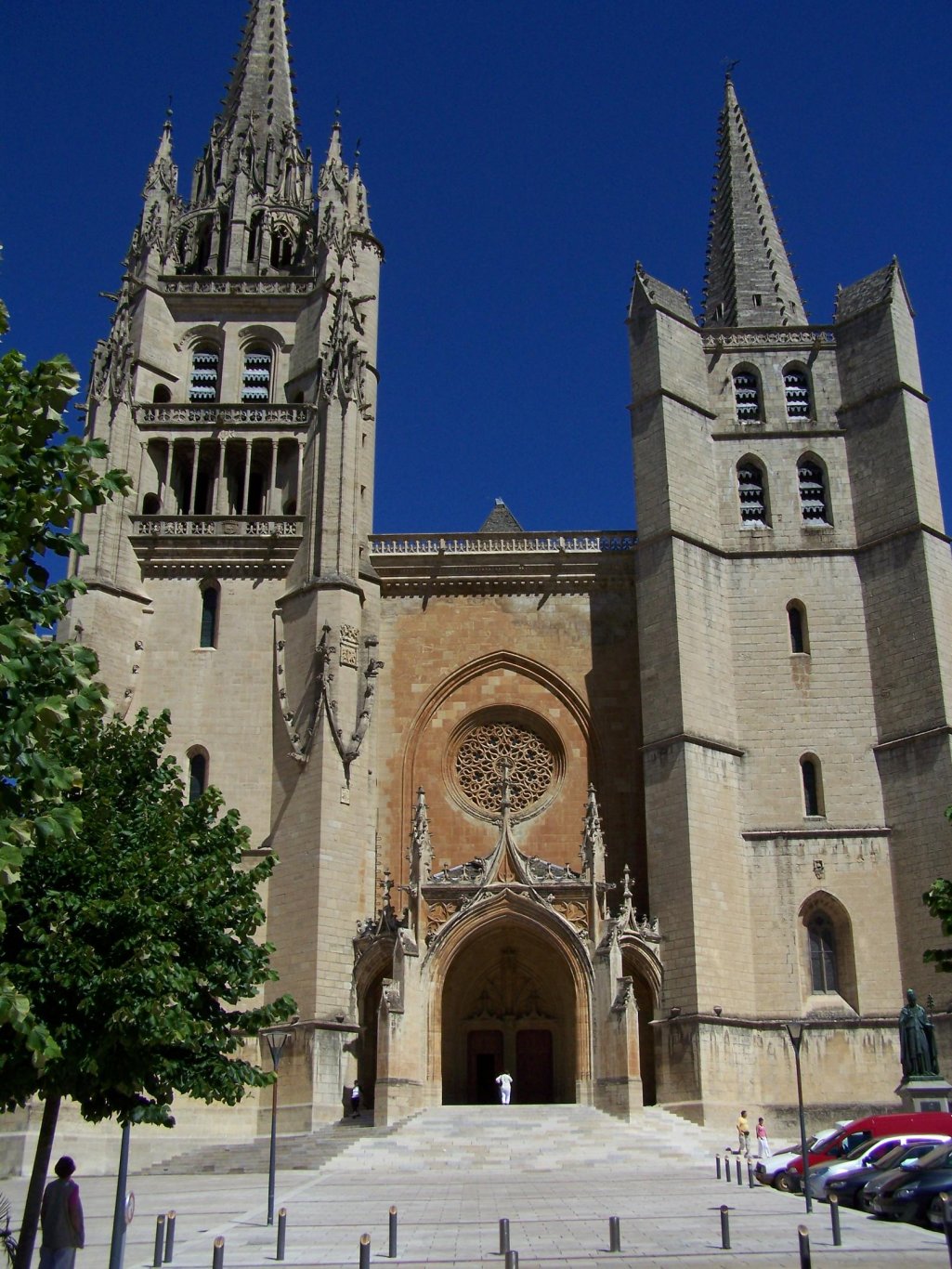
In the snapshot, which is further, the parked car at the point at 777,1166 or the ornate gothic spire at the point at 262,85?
the ornate gothic spire at the point at 262,85

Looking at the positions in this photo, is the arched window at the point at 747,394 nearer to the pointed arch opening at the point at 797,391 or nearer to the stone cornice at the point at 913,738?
the pointed arch opening at the point at 797,391

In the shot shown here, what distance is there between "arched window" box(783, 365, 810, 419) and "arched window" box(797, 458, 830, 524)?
1.46 metres

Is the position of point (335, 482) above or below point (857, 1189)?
above

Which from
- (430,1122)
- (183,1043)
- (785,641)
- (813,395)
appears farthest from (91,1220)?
(813,395)

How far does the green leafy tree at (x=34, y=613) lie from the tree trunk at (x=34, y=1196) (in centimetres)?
388

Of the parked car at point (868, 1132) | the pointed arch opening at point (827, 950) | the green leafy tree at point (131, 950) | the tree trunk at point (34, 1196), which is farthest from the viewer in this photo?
the pointed arch opening at point (827, 950)

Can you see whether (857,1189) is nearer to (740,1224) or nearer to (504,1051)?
(740,1224)

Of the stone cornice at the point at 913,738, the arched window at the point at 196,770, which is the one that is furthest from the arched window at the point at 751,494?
the arched window at the point at 196,770

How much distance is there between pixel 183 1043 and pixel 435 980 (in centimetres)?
1372

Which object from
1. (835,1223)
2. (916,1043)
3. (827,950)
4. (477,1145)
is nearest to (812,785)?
(827,950)

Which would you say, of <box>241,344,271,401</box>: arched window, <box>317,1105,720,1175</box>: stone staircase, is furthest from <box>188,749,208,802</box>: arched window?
<box>241,344,271,401</box>: arched window

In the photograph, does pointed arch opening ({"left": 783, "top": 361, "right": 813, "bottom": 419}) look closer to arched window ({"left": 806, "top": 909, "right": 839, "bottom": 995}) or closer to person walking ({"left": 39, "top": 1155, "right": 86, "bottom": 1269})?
arched window ({"left": 806, "top": 909, "right": 839, "bottom": 995})

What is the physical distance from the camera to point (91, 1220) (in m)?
16.7

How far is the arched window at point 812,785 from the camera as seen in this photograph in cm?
2814
